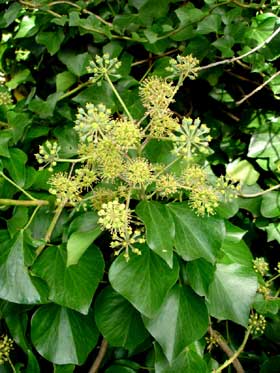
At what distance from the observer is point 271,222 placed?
4.14 ft

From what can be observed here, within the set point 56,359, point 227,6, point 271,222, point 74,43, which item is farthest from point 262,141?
point 56,359

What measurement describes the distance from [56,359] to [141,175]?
449 mm

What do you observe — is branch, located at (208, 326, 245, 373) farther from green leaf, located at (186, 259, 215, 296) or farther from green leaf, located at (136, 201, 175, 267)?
green leaf, located at (136, 201, 175, 267)

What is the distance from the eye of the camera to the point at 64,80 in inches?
51.2

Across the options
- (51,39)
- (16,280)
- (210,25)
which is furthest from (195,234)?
(51,39)

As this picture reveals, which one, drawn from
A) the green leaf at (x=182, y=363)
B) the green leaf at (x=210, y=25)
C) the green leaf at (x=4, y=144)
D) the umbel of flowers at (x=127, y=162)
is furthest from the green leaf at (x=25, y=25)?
the green leaf at (x=182, y=363)

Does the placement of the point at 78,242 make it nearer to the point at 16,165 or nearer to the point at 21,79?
the point at 16,165

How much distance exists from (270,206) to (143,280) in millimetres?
489

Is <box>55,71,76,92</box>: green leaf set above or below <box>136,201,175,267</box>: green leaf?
above

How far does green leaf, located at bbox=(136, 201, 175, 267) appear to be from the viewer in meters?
0.81

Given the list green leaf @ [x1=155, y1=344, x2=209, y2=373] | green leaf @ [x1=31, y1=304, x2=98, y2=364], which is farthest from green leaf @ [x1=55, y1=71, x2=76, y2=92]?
green leaf @ [x1=155, y1=344, x2=209, y2=373]

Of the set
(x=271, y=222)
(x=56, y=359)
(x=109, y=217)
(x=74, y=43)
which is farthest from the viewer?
(x=74, y=43)

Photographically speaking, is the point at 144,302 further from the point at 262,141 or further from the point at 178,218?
the point at 262,141

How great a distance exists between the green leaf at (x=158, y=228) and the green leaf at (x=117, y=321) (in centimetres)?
22
